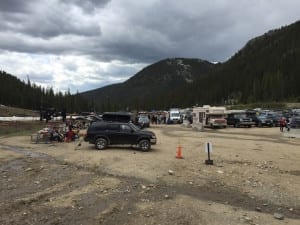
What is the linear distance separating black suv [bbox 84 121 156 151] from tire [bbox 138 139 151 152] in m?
0.07

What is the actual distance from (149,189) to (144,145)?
41.4 ft

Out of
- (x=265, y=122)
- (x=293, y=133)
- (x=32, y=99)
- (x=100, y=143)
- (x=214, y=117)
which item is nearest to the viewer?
(x=100, y=143)

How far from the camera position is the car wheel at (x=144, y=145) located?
2805 centimetres

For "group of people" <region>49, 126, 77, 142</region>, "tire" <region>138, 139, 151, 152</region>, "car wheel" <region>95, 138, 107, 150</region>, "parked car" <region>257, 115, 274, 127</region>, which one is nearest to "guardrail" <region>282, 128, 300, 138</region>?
"parked car" <region>257, 115, 274, 127</region>

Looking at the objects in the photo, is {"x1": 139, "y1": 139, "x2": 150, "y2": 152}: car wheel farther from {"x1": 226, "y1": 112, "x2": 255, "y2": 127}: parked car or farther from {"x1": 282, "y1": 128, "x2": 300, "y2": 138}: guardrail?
{"x1": 226, "y1": 112, "x2": 255, "y2": 127}: parked car

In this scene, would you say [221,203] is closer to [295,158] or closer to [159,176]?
[159,176]

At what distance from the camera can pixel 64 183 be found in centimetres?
1683

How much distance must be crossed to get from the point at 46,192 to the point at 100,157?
9246mm

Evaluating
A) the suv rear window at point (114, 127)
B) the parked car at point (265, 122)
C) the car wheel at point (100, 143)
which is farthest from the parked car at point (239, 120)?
the car wheel at point (100, 143)

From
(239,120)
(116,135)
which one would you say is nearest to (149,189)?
(116,135)

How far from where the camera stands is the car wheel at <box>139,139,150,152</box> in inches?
1104

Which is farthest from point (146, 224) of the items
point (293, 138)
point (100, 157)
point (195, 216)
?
point (293, 138)

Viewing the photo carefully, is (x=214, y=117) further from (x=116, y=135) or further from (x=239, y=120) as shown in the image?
(x=116, y=135)

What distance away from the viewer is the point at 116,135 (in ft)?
94.3
